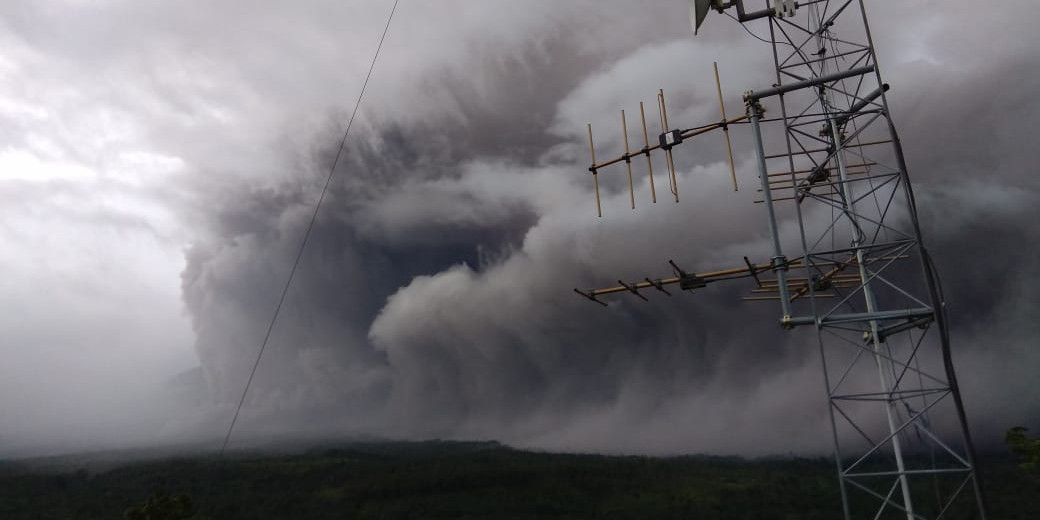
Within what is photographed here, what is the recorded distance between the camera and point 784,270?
18.9 metres

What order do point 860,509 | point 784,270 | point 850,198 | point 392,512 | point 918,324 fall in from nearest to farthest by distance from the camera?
point 918,324, point 784,270, point 850,198, point 860,509, point 392,512

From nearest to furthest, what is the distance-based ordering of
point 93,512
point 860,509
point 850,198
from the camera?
point 850,198, point 93,512, point 860,509

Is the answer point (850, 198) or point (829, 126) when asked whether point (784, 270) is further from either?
point (829, 126)

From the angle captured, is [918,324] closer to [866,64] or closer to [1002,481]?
[866,64]

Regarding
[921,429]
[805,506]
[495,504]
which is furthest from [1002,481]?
[921,429]

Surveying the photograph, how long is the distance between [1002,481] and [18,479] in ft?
997

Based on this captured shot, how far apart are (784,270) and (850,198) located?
393 centimetres

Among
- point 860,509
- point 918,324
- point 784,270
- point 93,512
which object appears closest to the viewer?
point 918,324

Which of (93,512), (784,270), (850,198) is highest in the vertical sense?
(850,198)

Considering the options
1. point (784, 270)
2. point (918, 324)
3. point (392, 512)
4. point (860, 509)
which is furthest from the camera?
point (392, 512)

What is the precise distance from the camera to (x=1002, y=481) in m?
168

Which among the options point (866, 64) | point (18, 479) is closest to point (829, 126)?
point (866, 64)

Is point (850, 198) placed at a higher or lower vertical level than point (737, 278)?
higher

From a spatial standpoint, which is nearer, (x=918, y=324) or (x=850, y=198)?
(x=918, y=324)
